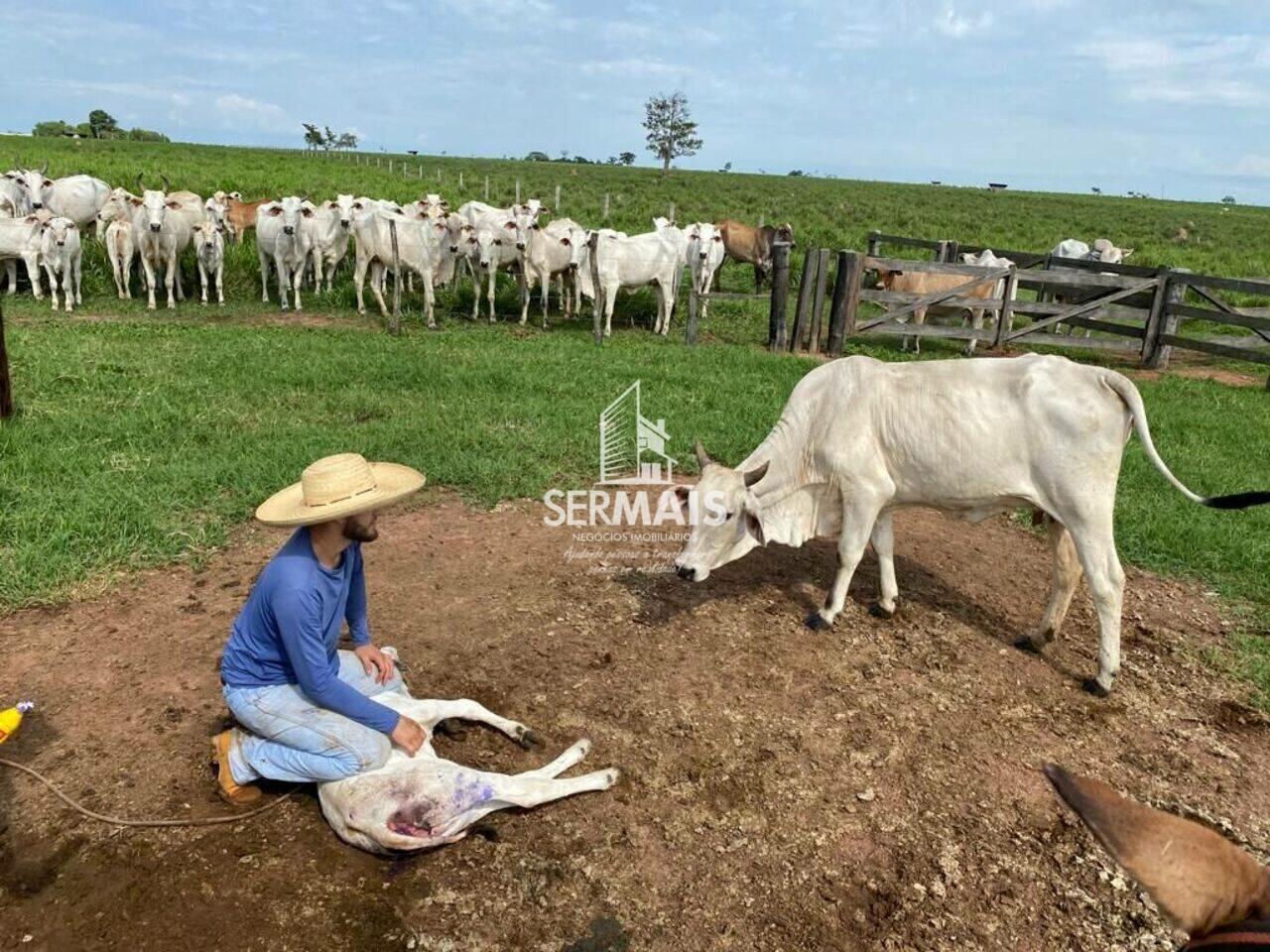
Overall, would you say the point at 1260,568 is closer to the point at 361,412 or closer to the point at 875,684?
the point at 875,684

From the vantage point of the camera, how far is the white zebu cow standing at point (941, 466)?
4676 mm

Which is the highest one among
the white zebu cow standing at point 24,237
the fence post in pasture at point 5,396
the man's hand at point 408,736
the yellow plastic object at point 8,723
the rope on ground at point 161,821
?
the white zebu cow standing at point 24,237

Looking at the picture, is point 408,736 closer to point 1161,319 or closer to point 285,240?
point 285,240

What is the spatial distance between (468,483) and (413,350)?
5.37 meters

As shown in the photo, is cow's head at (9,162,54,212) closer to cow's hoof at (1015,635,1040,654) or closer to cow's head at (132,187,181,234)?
cow's head at (132,187,181,234)

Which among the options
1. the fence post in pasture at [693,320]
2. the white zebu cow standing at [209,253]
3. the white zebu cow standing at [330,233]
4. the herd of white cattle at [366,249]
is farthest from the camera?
the white zebu cow standing at [330,233]

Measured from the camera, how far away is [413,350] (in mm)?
12047

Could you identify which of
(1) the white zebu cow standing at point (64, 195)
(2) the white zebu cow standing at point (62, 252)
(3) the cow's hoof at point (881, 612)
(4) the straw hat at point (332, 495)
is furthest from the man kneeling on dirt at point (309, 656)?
(1) the white zebu cow standing at point (64, 195)

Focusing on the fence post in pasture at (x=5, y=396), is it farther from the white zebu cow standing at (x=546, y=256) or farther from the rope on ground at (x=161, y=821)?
the white zebu cow standing at (x=546, y=256)

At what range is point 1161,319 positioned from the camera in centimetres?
1385

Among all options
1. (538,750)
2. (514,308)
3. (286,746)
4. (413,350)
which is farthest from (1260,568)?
(514,308)

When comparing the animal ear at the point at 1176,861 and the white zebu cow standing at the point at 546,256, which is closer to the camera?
the animal ear at the point at 1176,861

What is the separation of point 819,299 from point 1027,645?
8889 mm

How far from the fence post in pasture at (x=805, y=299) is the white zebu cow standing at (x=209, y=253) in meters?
10.3
